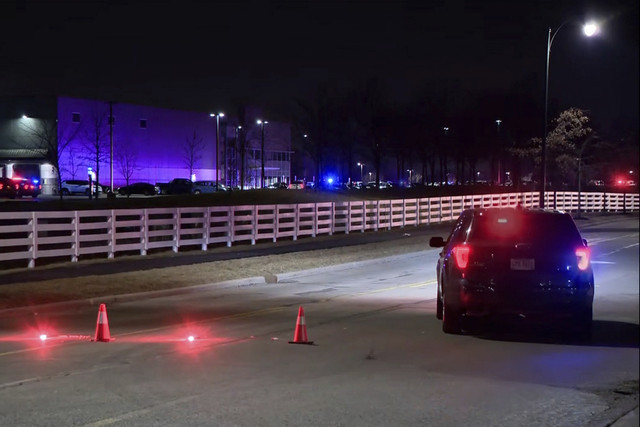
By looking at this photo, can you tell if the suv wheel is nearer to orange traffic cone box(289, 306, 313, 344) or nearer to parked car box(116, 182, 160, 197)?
orange traffic cone box(289, 306, 313, 344)

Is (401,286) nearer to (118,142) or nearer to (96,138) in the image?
(96,138)

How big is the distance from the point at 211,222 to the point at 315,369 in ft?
63.6

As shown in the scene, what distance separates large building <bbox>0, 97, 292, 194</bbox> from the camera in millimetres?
66875

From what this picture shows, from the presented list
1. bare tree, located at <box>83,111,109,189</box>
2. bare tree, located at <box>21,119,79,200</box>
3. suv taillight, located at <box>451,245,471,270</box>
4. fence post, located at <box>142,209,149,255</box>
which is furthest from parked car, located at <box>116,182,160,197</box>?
suv taillight, located at <box>451,245,471,270</box>

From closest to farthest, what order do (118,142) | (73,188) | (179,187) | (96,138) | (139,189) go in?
(73,188)
(139,189)
(96,138)
(179,187)
(118,142)

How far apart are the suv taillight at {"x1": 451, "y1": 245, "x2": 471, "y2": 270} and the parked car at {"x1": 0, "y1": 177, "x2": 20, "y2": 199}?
46.1 m

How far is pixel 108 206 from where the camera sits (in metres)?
37.6

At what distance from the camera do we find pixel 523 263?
9.01 metres

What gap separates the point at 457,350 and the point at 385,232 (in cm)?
2498

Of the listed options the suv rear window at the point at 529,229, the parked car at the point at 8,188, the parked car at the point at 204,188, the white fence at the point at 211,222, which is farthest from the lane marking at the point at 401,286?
the parked car at the point at 204,188

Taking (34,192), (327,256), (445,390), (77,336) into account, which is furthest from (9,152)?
(445,390)

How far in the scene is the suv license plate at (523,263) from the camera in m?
8.98

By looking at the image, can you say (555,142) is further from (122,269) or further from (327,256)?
(122,269)

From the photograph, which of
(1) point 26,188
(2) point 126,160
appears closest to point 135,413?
(1) point 26,188
